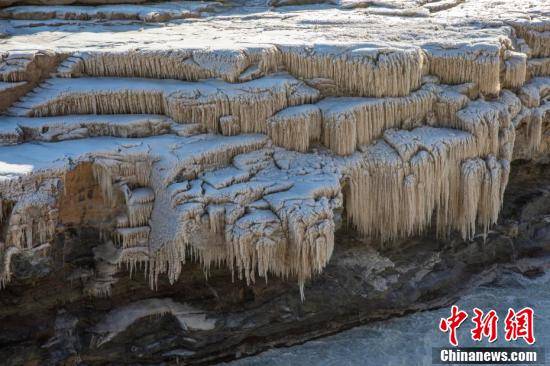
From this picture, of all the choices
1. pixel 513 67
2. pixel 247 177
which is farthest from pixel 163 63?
pixel 513 67

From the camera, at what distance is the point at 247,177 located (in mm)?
9227

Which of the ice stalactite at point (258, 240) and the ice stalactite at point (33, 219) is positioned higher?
the ice stalactite at point (33, 219)

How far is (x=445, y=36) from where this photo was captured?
11.5 meters

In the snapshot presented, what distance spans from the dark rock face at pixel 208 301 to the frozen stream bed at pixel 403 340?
195 mm

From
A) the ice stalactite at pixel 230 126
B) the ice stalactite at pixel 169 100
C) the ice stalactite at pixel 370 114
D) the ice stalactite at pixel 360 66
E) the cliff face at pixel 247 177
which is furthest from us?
the ice stalactite at pixel 360 66

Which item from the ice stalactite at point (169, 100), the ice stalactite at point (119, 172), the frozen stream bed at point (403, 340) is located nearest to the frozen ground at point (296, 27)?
the ice stalactite at point (169, 100)

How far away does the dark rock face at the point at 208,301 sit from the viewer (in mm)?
8984

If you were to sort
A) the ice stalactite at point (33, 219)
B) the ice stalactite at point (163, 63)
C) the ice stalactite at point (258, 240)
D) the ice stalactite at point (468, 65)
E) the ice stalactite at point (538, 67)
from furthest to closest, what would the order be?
the ice stalactite at point (538, 67)
the ice stalactite at point (468, 65)
the ice stalactite at point (163, 63)
the ice stalactite at point (258, 240)
the ice stalactite at point (33, 219)

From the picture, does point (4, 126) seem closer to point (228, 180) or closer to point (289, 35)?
point (228, 180)

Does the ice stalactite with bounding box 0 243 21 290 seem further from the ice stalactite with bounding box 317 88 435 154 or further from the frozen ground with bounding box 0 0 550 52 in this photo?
the ice stalactite with bounding box 317 88 435 154

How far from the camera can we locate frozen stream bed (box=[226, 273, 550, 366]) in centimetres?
988

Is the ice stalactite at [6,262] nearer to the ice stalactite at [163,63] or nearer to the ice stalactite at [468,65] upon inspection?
the ice stalactite at [163,63]

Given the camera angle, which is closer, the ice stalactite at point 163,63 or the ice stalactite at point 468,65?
the ice stalactite at point 163,63

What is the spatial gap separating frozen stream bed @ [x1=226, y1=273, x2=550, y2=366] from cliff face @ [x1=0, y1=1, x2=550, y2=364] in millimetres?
245
